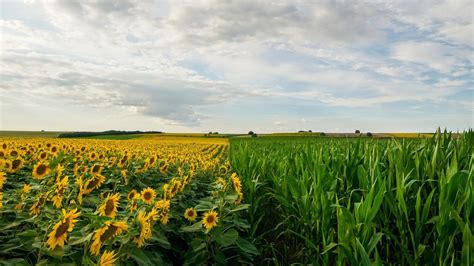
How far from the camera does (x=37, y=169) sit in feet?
11.9

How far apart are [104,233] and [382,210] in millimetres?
2493

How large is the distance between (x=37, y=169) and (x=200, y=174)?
3142 millimetres

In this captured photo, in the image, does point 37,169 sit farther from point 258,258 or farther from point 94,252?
point 258,258

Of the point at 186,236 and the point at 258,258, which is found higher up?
the point at 186,236

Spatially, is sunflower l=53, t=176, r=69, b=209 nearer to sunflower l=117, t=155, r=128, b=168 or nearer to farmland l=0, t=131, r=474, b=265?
farmland l=0, t=131, r=474, b=265

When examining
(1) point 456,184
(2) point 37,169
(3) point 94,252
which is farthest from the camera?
(2) point 37,169

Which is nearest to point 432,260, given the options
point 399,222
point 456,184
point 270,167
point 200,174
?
point 399,222

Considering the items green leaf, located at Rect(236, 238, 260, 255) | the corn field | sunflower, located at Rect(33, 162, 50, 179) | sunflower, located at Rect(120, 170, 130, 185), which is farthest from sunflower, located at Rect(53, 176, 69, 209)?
the corn field

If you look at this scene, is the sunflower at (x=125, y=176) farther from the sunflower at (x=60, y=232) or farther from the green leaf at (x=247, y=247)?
the sunflower at (x=60, y=232)

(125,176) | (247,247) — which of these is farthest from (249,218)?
(247,247)

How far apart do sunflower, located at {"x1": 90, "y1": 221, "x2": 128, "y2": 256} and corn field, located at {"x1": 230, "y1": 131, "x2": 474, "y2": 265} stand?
1.56 metres

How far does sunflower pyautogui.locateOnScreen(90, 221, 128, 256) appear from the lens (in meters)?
1.88

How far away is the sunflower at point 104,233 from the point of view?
1883mm

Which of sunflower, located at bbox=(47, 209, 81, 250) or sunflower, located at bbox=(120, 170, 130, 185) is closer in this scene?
sunflower, located at bbox=(47, 209, 81, 250)
